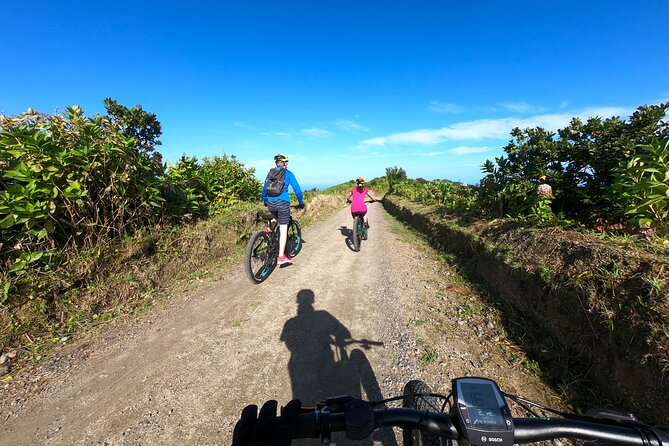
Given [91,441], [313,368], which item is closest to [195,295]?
[91,441]

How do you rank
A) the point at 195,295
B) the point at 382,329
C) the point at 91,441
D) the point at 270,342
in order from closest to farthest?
the point at 91,441
the point at 270,342
the point at 382,329
the point at 195,295

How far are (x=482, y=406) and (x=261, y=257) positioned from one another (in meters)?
5.35

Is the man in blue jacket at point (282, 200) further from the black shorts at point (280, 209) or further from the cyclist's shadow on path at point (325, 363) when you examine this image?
the cyclist's shadow on path at point (325, 363)

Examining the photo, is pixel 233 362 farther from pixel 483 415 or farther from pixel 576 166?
pixel 576 166

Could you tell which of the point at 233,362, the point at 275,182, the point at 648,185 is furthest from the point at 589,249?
the point at 275,182

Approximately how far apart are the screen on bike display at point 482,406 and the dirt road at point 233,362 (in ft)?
6.05

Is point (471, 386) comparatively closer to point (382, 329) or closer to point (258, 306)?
point (382, 329)

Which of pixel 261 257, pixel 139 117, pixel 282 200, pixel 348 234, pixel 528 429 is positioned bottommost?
pixel 348 234

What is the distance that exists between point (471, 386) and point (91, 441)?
130 inches

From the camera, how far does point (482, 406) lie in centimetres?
96

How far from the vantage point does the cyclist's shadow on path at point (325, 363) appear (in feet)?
9.17

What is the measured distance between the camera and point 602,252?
9.57 feet

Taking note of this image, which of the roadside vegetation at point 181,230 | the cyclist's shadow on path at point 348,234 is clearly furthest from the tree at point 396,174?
the roadside vegetation at point 181,230

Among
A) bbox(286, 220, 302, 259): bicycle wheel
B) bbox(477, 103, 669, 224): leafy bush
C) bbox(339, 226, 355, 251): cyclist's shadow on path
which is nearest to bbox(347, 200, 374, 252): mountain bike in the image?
bbox(339, 226, 355, 251): cyclist's shadow on path
